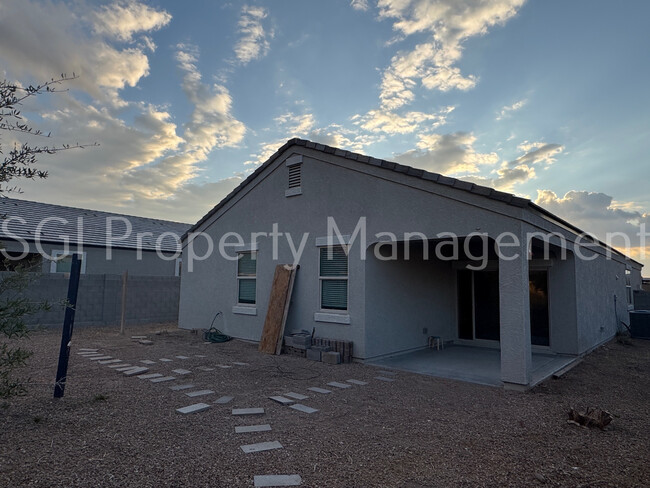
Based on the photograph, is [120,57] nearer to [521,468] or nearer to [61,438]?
[61,438]

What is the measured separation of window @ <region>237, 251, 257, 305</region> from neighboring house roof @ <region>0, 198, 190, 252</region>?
34.0ft

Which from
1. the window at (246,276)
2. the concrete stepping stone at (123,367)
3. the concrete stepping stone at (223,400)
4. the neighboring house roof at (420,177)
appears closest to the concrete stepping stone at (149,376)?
the concrete stepping stone at (123,367)

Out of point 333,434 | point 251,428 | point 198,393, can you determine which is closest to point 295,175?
point 198,393

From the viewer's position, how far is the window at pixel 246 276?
12.0 metres

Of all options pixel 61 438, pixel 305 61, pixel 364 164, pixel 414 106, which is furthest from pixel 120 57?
pixel 61 438

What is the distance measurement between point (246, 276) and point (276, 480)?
905 cm

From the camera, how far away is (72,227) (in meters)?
19.1

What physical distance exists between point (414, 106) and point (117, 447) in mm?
10571

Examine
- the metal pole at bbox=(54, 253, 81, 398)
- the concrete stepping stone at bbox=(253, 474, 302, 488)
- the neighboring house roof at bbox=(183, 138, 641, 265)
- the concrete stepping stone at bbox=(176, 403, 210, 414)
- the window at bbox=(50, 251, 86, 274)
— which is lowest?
the concrete stepping stone at bbox=(176, 403, 210, 414)

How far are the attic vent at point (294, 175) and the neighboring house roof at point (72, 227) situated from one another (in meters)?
12.7

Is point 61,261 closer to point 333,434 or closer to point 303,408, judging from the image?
point 303,408

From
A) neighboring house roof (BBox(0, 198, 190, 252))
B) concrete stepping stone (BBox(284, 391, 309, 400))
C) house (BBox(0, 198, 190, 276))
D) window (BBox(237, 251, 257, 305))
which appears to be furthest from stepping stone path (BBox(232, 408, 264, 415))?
neighboring house roof (BBox(0, 198, 190, 252))

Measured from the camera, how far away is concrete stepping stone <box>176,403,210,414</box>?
213 inches

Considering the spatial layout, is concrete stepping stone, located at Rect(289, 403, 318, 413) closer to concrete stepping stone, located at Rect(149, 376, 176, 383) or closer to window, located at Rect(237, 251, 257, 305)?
concrete stepping stone, located at Rect(149, 376, 176, 383)
